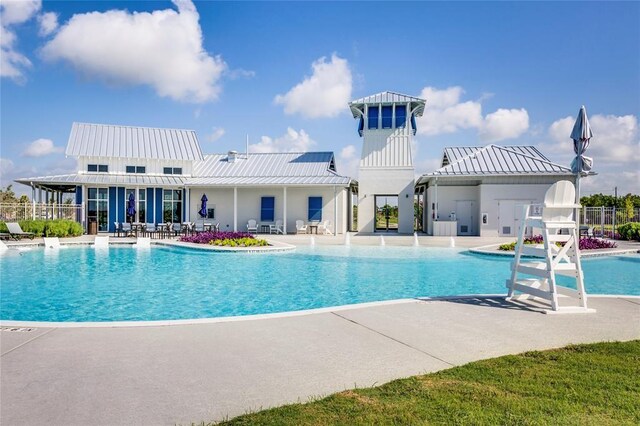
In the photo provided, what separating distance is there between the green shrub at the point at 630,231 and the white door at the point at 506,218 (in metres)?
4.98

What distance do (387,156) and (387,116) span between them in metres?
2.51

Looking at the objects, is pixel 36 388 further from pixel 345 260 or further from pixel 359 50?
pixel 359 50

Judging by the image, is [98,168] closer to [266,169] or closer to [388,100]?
[266,169]

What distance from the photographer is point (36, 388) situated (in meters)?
2.98

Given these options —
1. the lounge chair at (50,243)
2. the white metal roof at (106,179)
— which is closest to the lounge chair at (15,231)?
the lounge chair at (50,243)

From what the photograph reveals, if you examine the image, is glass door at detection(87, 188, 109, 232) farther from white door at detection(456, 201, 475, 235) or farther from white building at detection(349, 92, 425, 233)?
white door at detection(456, 201, 475, 235)

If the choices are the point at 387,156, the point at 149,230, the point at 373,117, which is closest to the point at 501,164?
the point at 387,156

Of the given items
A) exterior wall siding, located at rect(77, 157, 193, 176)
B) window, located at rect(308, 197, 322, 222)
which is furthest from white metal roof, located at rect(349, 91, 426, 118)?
exterior wall siding, located at rect(77, 157, 193, 176)

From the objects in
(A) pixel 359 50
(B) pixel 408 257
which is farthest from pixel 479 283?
(A) pixel 359 50

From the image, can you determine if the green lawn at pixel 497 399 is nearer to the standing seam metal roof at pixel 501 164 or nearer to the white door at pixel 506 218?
the standing seam metal roof at pixel 501 164

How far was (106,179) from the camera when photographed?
23.5m

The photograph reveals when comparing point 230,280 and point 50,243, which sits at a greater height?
point 50,243

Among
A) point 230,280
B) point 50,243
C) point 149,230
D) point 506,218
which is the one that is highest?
point 506,218

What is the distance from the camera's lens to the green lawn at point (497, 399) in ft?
8.05
